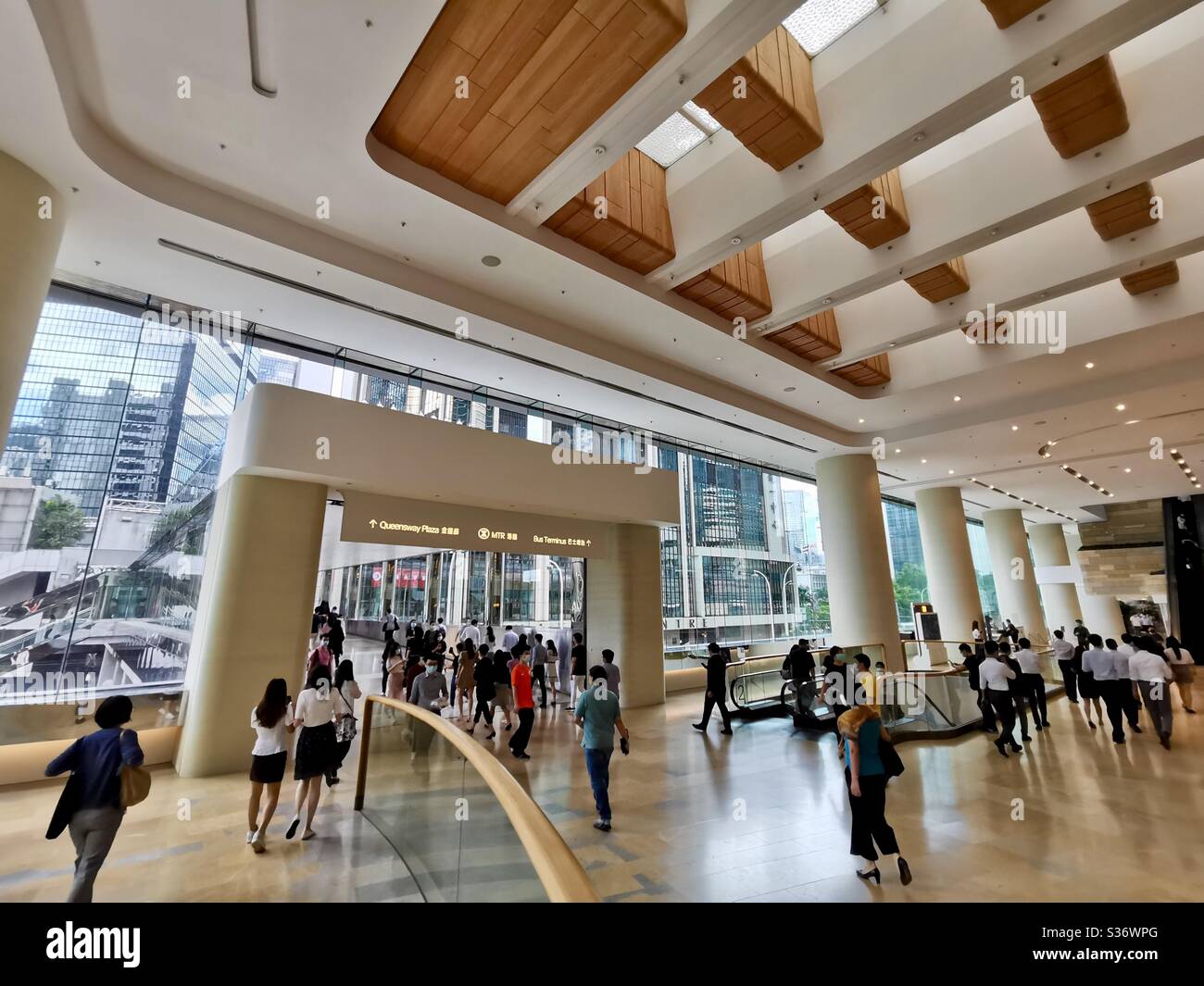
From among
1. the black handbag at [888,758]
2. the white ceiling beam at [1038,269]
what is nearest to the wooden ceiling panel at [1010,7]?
the white ceiling beam at [1038,269]

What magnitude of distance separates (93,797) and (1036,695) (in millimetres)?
12324

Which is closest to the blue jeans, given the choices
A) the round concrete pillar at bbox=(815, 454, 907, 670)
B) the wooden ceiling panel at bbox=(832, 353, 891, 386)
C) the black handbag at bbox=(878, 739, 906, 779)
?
the black handbag at bbox=(878, 739, 906, 779)

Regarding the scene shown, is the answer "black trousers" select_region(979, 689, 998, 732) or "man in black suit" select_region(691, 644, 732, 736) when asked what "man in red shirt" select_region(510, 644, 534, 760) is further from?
"black trousers" select_region(979, 689, 998, 732)

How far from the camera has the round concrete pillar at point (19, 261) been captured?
178 inches

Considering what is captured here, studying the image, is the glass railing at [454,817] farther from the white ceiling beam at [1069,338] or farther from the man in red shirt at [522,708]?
the white ceiling beam at [1069,338]

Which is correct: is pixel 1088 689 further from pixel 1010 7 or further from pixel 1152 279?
pixel 1010 7

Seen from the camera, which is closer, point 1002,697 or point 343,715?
point 343,715

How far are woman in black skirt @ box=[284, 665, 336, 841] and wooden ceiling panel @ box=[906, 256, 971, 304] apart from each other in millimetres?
9300

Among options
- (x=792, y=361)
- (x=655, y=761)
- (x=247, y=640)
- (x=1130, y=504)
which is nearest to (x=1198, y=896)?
(x=655, y=761)

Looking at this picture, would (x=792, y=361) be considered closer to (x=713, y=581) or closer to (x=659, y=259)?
(x=659, y=259)

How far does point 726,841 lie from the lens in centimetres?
485

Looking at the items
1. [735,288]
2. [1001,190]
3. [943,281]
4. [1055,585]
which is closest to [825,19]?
[1001,190]

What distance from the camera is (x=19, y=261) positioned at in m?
4.67
